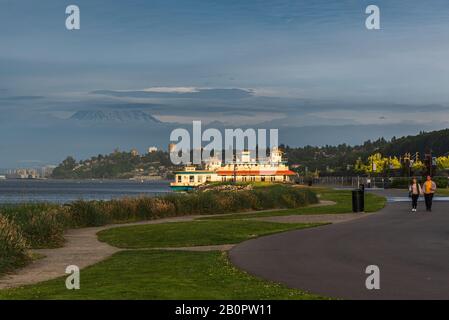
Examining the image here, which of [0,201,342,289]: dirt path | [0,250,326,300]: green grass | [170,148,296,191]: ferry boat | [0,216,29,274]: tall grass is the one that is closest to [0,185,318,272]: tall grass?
[0,216,29,274]: tall grass

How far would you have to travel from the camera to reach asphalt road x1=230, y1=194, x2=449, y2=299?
504 inches

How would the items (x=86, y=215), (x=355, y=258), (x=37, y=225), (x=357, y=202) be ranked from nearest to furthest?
1. (x=355, y=258)
2. (x=37, y=225)
3. (x=86, y=215)
4. (x=357, y=202)

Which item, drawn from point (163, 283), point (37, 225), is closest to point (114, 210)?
point (37, 225)

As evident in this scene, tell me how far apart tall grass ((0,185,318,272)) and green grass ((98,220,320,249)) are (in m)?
1.98

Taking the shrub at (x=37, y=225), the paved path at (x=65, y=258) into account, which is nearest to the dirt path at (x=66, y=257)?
the paved path at (x=65, y=258)

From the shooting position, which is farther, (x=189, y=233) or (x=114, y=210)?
(x=114, y=210)

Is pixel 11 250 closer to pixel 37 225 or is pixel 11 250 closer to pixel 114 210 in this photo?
pixel 37 225

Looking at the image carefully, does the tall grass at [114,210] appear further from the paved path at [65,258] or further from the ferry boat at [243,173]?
the ferry boat at [243,173]

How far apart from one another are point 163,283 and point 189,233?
10806mm

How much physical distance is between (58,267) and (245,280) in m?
5.18

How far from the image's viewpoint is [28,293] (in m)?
12.9

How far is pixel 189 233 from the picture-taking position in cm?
2441

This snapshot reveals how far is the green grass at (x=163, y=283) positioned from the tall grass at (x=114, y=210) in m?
2.88
